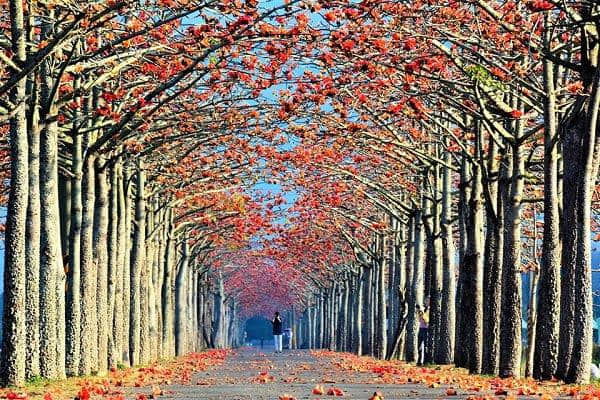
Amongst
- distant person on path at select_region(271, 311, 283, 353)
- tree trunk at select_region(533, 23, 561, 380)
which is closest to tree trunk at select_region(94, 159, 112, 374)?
tree trunk at select_region(533, 23, 561, 380)

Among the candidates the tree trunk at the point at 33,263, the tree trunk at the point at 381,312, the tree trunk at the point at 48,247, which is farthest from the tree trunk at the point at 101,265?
the tree trunk at the point at 381,312

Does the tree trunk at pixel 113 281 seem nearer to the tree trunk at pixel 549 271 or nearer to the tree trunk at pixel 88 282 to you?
the tree trunk at pixel 88 282

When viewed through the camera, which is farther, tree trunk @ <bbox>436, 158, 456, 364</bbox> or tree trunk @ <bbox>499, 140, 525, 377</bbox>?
tree trunk @ <bbox>436, 158, 456, 364</bbox>

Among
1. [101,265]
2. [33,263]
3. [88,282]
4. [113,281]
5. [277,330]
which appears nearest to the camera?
[33,263]

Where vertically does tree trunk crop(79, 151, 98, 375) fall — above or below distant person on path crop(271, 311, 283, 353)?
above

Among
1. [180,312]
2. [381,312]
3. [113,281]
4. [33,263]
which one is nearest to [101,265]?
[113,281]

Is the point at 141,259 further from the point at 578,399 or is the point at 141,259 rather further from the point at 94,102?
the point at 578,399

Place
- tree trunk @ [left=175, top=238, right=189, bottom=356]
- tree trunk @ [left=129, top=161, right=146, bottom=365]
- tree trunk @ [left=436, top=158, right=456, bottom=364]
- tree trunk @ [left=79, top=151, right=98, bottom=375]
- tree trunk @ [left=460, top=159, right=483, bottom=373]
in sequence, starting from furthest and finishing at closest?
tree trunk @ [left=175, top=238, right=189, bottom=356] → tree trunk @ [left=129, top=161, right=146, bottom=365] → tree trunk @ [left=436, top=158, right=456, bottom=364] → tree trunk @ [left=460, top=159, right=483, bottom=373] → tree trunk @ [left=79, top=151, right=98, bottom=375]

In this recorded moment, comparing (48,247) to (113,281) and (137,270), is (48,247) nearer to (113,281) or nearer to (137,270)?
(113,281)

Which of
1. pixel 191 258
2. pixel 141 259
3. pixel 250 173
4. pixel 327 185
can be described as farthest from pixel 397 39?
pixel 191 258

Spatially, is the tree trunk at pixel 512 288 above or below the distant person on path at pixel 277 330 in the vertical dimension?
above

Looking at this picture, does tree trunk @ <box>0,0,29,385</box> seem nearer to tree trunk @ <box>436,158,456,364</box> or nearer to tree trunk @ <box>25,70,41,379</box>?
tree trunk @ <box>25,70,41,379</box>

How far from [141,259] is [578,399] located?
2091 centimetres

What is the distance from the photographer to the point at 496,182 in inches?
1040
